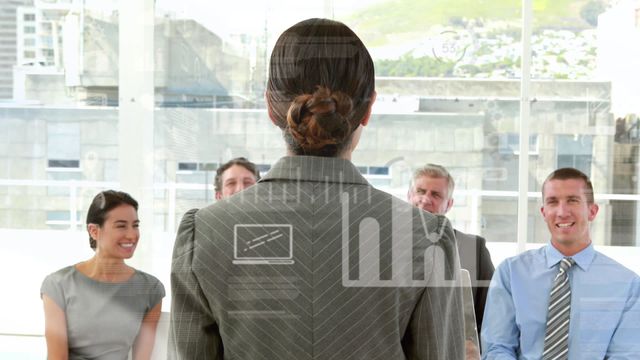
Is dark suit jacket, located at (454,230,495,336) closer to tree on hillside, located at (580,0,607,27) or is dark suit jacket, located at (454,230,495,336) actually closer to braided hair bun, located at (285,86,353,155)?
tree on hillside, located at (580,0,607,27)

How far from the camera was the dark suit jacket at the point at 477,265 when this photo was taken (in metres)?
2.73

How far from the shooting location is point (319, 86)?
0.97 meters

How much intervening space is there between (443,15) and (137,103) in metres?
1.23

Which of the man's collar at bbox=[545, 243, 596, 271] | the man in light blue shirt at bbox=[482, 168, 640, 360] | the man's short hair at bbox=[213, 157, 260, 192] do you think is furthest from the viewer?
the man's short hair at bbox=[213, 157, 260, 192]

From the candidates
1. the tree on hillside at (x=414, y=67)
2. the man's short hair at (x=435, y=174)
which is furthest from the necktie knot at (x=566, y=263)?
the tree on hillside at (x=414, y=67)

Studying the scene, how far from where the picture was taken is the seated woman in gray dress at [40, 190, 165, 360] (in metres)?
2.94

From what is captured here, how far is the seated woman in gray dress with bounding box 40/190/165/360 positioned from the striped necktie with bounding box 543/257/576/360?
1.43 metres

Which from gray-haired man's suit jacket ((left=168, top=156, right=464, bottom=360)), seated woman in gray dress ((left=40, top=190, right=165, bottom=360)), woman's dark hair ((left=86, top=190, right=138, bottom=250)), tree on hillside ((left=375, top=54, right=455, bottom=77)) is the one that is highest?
tree on hillside ((left=375, top=54, right=455, bottom=77))

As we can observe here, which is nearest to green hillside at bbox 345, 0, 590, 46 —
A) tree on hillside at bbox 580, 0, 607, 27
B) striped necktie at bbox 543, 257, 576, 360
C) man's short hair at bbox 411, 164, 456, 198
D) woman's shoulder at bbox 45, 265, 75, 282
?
tree on hillside at bbox 580, 0, 607, 27

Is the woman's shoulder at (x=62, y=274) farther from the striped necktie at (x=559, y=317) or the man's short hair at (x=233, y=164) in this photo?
the striped necktie at (x=559, y=317)

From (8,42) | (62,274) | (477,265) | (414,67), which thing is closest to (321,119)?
(477,265)

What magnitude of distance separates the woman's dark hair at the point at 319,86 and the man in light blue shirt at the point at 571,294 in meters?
1.77

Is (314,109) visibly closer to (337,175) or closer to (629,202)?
(337,175)

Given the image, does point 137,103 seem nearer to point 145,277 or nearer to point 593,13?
point 145,277
